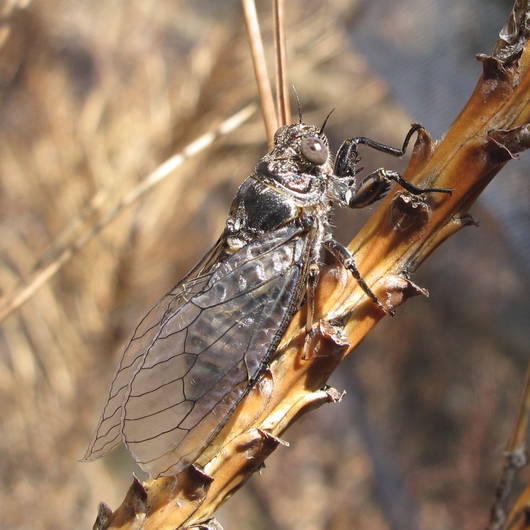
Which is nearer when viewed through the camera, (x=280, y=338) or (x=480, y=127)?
(x=480, y=127)

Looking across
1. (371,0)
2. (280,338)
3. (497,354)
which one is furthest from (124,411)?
(497,354)

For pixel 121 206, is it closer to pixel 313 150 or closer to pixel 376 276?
pixel 313 150

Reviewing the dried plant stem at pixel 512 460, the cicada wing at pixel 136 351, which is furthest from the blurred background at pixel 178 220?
the dried plant stem at pixel 512 460

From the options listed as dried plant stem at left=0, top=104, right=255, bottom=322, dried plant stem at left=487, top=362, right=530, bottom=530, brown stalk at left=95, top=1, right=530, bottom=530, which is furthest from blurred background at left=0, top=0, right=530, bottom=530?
brown stalk at left=95, top=1, right=530, bottom=530

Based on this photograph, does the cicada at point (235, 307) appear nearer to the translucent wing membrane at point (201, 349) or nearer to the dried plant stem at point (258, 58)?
the translucent wing membrane at point (201, 349)

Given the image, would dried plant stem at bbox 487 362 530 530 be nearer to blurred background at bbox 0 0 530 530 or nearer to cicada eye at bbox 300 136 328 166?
blurred background at bbox 0 0 530 530

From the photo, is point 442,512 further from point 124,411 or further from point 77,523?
point 124,411
